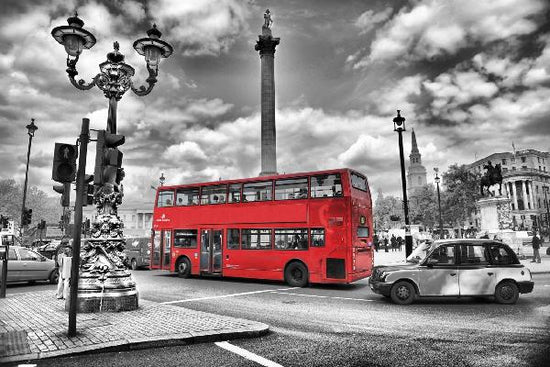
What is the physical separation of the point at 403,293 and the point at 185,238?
10.4 metres

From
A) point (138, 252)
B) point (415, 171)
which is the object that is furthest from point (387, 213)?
point (138, 252)

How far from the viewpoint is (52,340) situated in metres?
6.16

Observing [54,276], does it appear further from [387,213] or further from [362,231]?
[387,213]

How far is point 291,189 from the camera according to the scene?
14938 mm

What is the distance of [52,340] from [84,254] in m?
3.50

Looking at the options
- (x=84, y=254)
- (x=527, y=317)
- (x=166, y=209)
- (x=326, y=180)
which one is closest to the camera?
(x=527, y=317)

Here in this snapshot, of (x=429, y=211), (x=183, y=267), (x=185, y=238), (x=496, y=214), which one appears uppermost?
(x=429, y=211)

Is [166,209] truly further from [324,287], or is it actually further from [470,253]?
[470,253]

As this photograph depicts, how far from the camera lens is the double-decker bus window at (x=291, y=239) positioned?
1466cm

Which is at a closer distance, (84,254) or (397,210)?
(84,254)

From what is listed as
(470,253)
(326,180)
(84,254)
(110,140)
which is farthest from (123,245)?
(470,253)

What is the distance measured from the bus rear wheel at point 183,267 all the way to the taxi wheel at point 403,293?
10.0m

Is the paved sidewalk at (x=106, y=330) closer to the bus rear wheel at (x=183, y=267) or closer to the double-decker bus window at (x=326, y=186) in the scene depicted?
the double-decker bus window at (x=326, y=186)

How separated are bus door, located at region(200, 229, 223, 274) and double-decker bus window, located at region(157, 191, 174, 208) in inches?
98.3
